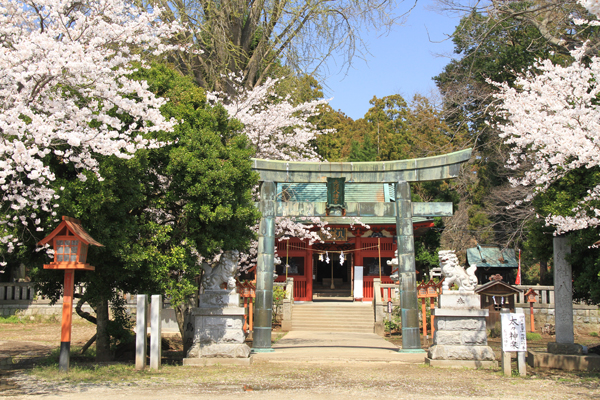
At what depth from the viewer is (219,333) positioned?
10414 millimetres

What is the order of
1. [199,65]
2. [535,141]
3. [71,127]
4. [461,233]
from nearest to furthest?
[71,127] → [535,141] → [199,65] → [461,233]

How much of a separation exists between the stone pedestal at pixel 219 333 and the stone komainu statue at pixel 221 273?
0.28 m

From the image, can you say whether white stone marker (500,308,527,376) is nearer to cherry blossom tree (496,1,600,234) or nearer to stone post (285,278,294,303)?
cherry blossom tree (496,1,600,234)

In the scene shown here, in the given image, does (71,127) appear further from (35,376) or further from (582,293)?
(582,293)

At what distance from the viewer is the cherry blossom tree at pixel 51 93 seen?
23.3ft

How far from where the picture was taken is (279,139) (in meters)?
16.3

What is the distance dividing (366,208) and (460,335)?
352 cm

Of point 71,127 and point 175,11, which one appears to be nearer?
point 71,127

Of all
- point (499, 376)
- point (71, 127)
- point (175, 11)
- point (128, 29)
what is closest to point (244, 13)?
point (175, 11)

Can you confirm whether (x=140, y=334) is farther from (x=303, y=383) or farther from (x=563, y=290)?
(x=563, y=290)

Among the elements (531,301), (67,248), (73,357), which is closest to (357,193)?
(531,301)

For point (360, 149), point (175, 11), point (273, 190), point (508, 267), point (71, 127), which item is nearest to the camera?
point (71, 127)

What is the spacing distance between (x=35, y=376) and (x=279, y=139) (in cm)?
993

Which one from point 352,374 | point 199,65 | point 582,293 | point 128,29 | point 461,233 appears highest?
point 199,65
